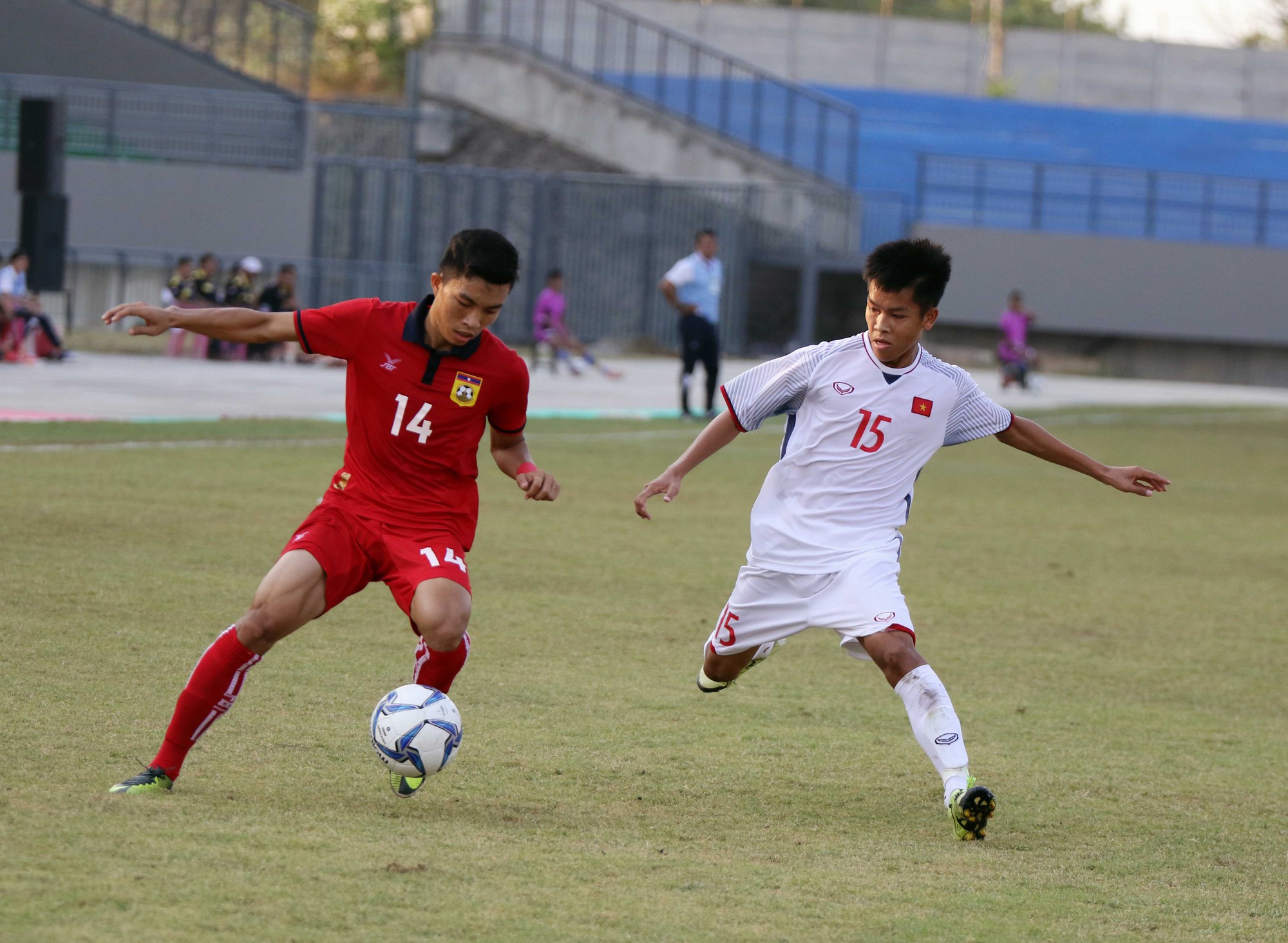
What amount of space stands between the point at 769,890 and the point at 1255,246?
117 ft

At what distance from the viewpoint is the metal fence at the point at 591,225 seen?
33250mm

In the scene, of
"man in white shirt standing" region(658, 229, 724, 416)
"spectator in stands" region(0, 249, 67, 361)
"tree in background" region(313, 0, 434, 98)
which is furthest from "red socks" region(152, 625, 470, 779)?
"tree in background" region(313, 0, 434, 98)

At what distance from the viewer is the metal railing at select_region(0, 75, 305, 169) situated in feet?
95.0

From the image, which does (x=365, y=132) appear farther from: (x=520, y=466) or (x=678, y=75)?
(x=520, y=466)

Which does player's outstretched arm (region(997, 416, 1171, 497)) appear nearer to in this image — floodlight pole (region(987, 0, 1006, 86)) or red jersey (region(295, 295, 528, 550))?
red jersey (region(295, 295, 528, 550))

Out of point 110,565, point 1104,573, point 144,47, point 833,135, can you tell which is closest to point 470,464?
point 110,565

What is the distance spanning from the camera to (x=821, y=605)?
17.6 feet

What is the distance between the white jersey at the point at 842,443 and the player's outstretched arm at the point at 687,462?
0.34 feet

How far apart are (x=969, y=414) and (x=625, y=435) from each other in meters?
12.1

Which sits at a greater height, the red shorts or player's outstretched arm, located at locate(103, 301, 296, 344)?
player's outstretched arm, located at locate(103, 301, 296, 344)


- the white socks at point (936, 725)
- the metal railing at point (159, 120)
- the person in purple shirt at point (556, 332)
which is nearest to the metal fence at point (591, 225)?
the metal railing at point (159, 120)

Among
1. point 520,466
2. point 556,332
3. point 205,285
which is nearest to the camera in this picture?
point 520,466

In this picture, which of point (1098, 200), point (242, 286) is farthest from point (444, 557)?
point (1098, 200)

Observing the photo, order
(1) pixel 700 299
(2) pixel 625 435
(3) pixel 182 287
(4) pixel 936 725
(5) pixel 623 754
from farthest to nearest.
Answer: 1. (3) pixel 182 287
2. (1) pixel 700 299
3. (2) pixel 625 435
4. (5) pixel 623 754
5. (4) pixel 936 725
